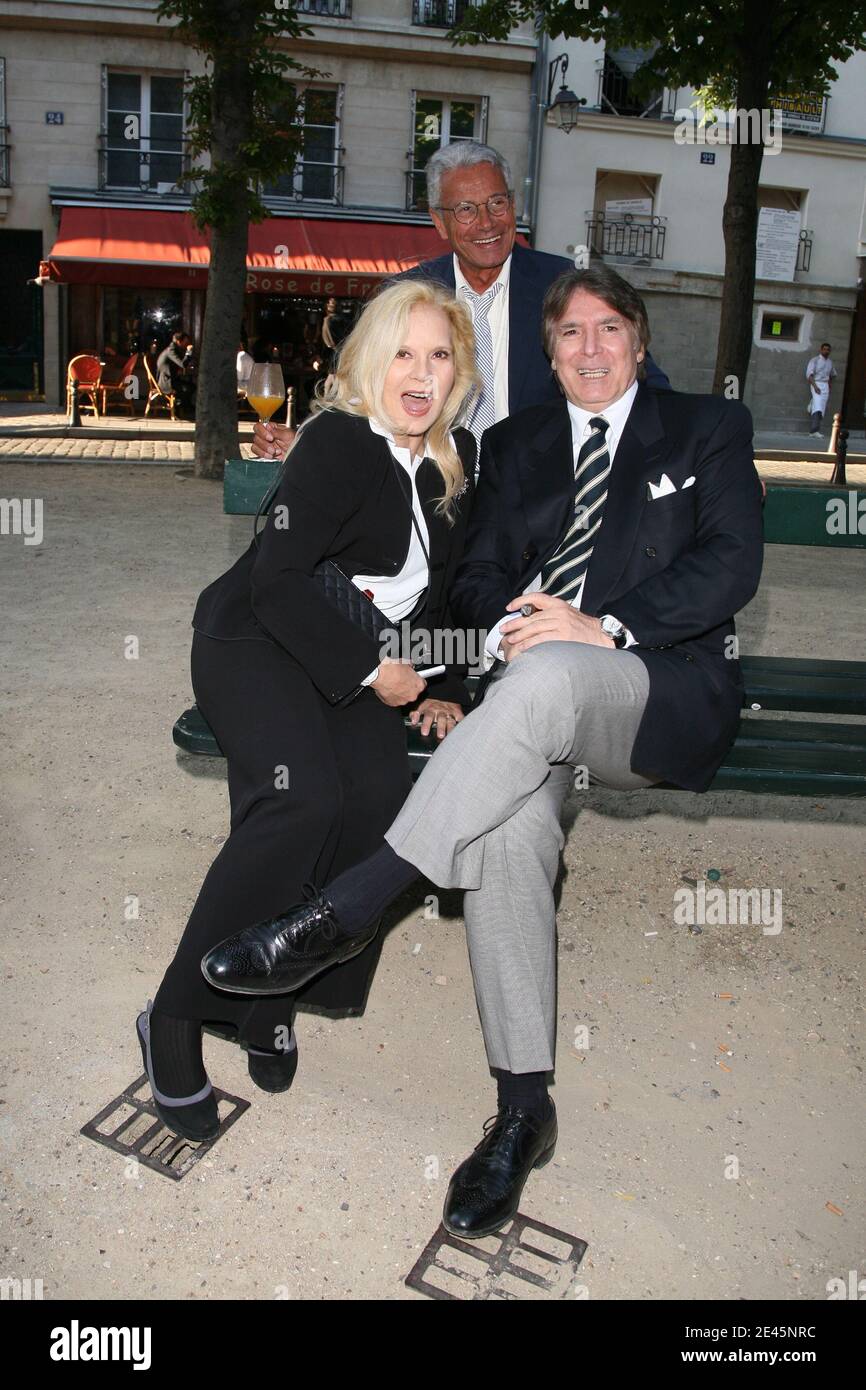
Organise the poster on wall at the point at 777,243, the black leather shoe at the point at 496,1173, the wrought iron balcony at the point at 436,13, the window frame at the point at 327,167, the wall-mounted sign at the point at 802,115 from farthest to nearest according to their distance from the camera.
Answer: the poster on wall at the point at 777,243 < the wall-mounted sign at the point at 802,115 < the window frame at the point at 327,167 < the wrought iron balcony at the point at 436,13 < the black leather shoe at the point at 496,1173

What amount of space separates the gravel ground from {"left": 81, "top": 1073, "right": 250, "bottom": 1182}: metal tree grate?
0.03 m

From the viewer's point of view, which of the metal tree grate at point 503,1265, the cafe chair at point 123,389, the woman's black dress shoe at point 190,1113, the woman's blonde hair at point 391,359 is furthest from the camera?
the cafe chair at point 123,389

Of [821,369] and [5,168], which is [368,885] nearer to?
[5,168]

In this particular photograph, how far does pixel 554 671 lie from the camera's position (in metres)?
2.52

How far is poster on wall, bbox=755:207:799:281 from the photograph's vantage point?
26125 millimetres

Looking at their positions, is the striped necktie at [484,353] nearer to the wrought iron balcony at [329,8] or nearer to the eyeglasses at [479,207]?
Answer: the eyeglasses at [479,207]

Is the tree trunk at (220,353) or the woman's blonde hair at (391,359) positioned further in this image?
the tree trunk at (220,353)

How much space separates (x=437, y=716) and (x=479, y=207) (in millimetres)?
1710

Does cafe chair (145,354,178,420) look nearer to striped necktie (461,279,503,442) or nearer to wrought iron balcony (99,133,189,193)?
wrought iron balcony (99,133,189,193)

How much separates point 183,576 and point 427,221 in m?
18.0

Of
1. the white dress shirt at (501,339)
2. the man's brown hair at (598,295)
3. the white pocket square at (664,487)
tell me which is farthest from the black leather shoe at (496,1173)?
the white dress shirt at (501,339)

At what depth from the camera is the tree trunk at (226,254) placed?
11156 mm

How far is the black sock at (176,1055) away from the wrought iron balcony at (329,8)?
958 inches
